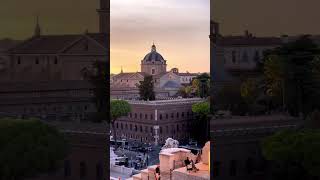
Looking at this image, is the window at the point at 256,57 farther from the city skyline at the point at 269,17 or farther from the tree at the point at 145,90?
the tree at the point at 145,90

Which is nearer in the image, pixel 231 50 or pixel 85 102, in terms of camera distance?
pixel 85 102

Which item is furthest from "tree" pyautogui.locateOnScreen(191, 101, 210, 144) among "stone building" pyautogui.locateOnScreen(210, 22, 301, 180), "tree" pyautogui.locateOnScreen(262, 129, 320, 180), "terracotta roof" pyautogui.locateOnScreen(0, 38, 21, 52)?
"terracotta roof" pyautogui.locateOnScreen(0, 38, 21, 52)

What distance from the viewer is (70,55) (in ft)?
22.1

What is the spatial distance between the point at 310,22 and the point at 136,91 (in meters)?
12.6

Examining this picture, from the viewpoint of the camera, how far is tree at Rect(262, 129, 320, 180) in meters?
6.32

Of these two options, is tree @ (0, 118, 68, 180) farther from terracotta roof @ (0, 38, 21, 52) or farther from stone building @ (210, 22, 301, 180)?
stone building @ (210, 22, 301, 180)

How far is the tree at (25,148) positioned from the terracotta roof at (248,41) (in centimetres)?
261

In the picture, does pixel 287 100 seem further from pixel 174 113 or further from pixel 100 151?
pixel 174 113

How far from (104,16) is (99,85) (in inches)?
33.9

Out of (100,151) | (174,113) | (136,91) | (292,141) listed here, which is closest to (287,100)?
(292,141)

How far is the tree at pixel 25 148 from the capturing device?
19.5ft

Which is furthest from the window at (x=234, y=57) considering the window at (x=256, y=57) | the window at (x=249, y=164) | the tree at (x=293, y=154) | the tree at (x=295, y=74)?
the window at (x=249, y=164)

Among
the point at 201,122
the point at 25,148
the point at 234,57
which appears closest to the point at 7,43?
the point at 25,148

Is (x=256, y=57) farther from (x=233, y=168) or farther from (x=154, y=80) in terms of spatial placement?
(x=154, y=80)
